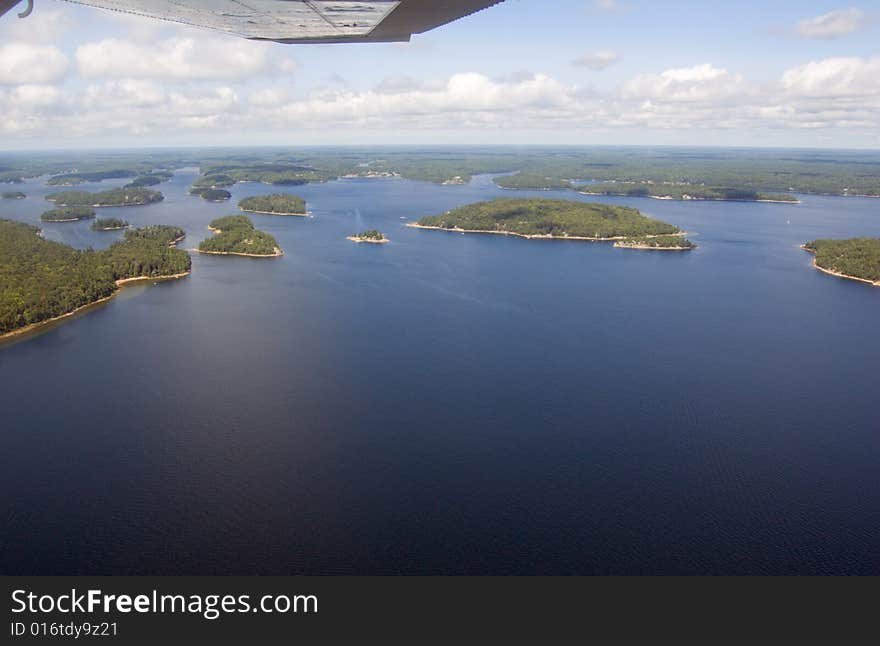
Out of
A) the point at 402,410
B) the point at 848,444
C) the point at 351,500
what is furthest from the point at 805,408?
the point at 351,500

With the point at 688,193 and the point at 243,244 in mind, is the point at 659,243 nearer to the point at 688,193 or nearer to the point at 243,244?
the point at 243,244

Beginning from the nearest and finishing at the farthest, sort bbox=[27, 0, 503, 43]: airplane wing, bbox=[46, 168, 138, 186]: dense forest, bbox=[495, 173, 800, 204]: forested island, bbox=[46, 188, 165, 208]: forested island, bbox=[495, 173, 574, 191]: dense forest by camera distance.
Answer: bbox=[27, 0, 503, 43]: airplane wing < bbox=[46, 188, 165, 208]: forested island < bbox=[495, 173, 800, 204]: forested island < bbox=[495, 173, 574, 191]: dense forest < bbox=[46, 168, 138, 186]: dense forest

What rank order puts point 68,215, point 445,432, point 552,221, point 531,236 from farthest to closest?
point 68,215, point 552,221, point 531,236, point 445,432

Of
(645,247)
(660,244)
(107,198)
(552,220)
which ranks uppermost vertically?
(107,198)

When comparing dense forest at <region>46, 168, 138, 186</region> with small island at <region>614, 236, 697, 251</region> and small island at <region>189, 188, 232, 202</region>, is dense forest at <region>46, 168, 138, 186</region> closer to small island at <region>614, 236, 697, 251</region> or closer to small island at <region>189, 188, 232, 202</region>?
small island at <region>189, 188, 232, 202</region>

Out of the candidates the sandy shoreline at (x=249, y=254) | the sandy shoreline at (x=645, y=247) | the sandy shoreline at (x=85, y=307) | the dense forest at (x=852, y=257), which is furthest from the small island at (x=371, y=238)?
the dense forest at (x=852, y=257)

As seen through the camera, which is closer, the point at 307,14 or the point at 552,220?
the point at 307,14

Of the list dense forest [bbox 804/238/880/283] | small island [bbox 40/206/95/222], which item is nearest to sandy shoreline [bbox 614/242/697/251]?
dense forest [bbox 804/238/880/283]

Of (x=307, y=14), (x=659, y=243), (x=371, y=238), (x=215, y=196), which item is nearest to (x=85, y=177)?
(x=215, y=196)
